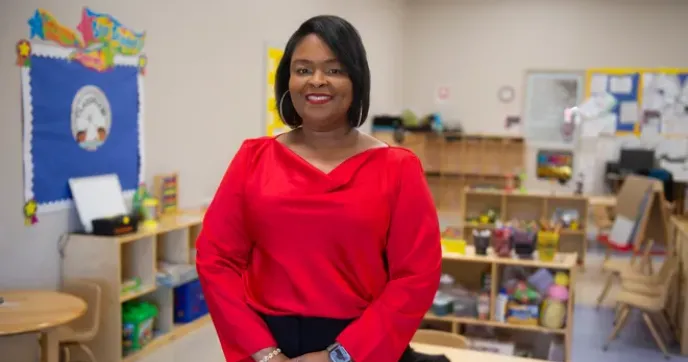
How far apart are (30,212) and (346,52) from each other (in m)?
2.51

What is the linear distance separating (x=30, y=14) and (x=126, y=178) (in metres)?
1.15

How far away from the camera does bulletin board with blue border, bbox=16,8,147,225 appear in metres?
3.35

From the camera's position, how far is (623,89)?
28.8 ft

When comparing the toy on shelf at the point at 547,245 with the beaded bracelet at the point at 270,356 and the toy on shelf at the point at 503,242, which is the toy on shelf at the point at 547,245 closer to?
the toy on shelf at the point at 503,242

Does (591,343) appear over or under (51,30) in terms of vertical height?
under

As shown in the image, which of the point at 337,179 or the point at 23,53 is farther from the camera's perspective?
the point at 23,53

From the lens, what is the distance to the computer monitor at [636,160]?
836 cm

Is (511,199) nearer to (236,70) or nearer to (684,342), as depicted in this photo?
(684,342)

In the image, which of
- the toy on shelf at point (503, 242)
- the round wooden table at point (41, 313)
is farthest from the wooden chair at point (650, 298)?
the round wooden table at point (41, 313)

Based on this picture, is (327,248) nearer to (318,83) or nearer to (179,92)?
(318,83)

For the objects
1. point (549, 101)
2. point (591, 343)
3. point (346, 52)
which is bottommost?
point (591, 343)

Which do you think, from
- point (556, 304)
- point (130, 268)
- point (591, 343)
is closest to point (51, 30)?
point (130, 268)

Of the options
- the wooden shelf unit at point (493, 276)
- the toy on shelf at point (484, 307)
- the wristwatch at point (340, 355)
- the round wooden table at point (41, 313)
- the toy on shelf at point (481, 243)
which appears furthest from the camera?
the toy on shelf at point (481, 243)

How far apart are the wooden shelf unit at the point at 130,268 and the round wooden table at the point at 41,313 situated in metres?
0.34
